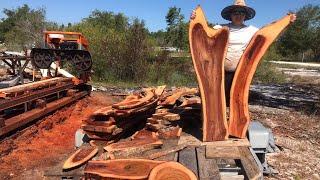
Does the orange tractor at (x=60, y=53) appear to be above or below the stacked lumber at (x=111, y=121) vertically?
above

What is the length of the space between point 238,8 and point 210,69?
3.62 ft

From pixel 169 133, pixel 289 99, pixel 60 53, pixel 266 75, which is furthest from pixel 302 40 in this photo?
pixel 169 133

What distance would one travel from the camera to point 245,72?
15.5 ft

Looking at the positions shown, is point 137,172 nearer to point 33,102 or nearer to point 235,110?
point 235,110

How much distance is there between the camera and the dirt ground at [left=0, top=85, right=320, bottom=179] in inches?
230

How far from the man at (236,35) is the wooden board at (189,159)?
124cm

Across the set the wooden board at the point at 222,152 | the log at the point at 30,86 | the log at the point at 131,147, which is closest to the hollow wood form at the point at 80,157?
the log at the point at 131,147

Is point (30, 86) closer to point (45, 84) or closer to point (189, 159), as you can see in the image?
point (45, 84)

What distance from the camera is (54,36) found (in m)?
11.4

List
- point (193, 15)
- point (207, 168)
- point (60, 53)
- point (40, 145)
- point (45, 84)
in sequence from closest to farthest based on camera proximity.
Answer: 1. point (207, 168)
2. point (193, 15)
3. point (40, 145)
4. point (45, 84)
5. point (60, 53)

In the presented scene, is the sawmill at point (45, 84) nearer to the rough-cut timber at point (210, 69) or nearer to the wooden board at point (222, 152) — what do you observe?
the rough-cut timber at point (210, 69)

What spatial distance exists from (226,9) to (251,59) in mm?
912

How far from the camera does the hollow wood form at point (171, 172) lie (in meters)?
3.37

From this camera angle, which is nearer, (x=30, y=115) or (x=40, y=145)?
(x=40, y=145)
